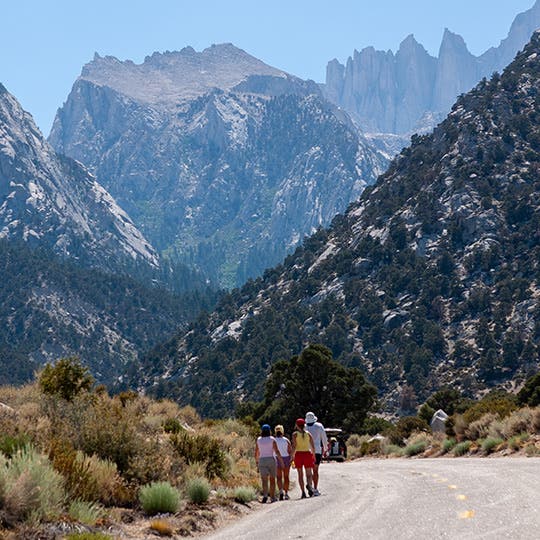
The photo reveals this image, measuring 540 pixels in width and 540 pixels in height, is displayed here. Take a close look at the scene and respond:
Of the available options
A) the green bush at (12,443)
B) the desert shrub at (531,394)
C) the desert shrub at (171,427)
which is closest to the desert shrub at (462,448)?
the desert shrub at (531,394)

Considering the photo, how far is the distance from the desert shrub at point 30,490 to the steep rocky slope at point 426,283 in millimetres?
82596

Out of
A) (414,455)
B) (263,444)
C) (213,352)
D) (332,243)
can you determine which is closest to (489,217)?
(332,243)

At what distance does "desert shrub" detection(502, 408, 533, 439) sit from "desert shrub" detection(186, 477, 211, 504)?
18.9 m

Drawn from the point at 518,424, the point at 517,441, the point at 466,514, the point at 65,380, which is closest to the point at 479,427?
the point at 518,424

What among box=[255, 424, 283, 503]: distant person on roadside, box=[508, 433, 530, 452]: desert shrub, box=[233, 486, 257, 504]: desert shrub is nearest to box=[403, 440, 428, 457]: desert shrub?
box=[508, 433, 530, 452]: desert shrub

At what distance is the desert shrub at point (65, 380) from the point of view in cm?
3609

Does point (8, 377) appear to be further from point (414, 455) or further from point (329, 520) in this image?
point (329, 520)

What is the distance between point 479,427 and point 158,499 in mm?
24835

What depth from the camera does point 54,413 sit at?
2206cm

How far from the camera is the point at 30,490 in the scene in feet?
46.2

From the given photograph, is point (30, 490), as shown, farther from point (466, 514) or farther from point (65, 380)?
point (65, 380)

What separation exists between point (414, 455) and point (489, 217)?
267 ft

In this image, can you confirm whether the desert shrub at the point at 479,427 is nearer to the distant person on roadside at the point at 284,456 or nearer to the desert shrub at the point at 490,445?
the desert shrub at the point at 490,445

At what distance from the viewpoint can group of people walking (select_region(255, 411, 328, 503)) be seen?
21.6 metres
